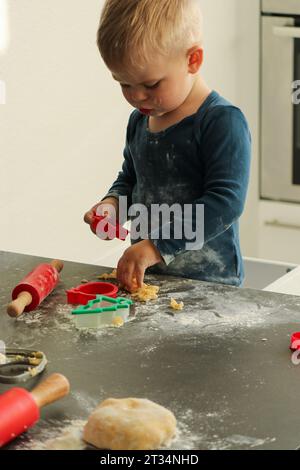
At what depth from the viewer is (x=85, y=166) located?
2.53 meters

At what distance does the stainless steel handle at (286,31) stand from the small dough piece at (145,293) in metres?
1.66

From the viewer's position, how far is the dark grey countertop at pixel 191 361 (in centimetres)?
100

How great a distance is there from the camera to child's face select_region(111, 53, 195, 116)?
143 centimetres

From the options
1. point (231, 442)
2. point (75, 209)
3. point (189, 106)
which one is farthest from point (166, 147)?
point (75, 209)

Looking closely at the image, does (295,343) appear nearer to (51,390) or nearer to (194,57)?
(51,390)

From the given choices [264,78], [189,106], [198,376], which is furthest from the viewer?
[264,78]

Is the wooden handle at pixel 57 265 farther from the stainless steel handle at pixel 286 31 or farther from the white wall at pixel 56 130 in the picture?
the stainless steel handle at pixel 286 31

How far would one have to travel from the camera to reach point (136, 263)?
1414 mm

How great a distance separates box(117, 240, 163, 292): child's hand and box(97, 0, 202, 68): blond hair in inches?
11.1

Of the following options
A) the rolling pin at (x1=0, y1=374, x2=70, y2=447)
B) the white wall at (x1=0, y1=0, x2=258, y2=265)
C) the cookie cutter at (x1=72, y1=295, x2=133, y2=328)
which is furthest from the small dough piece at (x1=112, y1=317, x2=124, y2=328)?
the white wall at (x1=0, y1=0, x2=258, y2=265)

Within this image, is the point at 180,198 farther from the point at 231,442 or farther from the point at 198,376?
the point at 231,442

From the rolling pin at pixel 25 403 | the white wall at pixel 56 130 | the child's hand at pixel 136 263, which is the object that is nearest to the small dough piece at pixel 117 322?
the child's hand at pixel 136 263

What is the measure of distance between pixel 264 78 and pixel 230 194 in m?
1.66

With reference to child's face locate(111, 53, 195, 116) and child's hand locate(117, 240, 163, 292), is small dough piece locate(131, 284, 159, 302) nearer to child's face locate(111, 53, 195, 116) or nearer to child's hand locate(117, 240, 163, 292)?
child's hand locate(117, 240, 163, 292)
